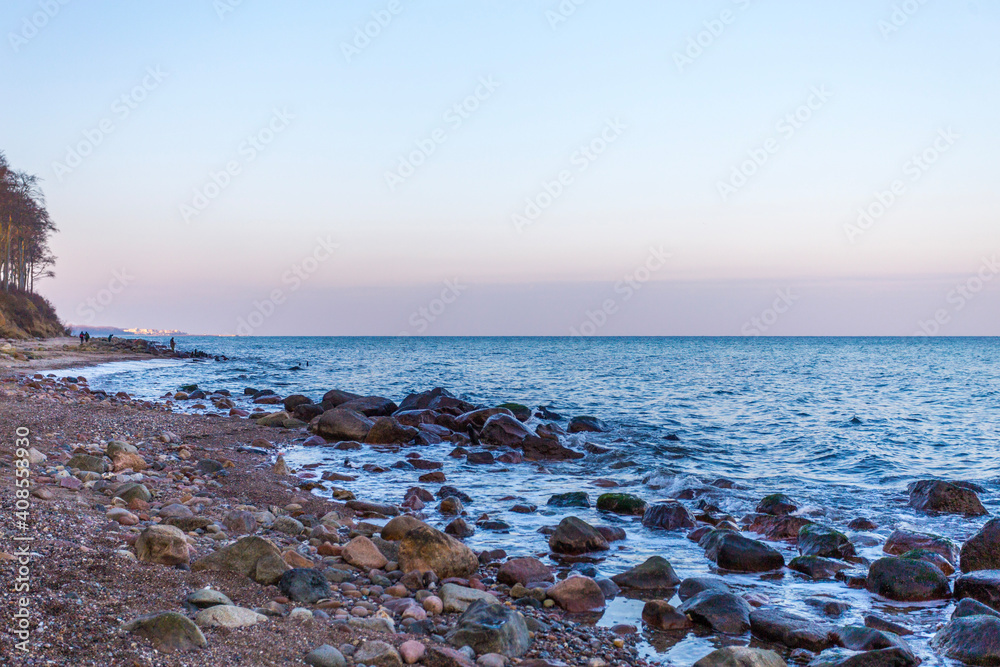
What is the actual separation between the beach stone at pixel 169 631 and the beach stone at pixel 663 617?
426 centimetres

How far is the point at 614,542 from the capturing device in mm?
9539

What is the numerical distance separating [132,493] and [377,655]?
5.40m

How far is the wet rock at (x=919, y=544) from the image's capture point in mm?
8812

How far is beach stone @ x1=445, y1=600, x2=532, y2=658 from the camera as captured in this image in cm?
558

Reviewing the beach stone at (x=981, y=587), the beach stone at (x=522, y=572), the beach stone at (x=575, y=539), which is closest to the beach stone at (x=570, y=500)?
the beach stone at (x=575, y=539)

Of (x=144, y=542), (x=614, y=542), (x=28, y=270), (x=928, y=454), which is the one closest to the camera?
(x=144, y=542)

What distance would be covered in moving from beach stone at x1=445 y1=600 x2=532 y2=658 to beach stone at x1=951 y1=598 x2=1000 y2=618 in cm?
451

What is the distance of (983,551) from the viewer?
842cm

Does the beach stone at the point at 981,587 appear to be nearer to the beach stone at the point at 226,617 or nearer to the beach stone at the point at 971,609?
the beach stone at the point at 971,609

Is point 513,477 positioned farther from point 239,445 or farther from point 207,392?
point 207,392

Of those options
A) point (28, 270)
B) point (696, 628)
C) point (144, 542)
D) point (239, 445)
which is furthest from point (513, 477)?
point (28, 270)

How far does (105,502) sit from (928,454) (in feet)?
63.3

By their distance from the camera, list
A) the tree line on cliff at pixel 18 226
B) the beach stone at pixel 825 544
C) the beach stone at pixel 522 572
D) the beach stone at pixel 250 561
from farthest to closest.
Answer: the tree line on cliff at pixel 18 226, the beach stone at pixel 825 544, the beach stone at pixel 522 572, the beach stone at pixel 250 561

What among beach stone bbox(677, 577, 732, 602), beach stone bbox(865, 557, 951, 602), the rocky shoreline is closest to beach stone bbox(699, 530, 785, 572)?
the rocky shoreline
